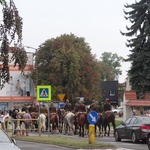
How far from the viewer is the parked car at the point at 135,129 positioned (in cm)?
2883

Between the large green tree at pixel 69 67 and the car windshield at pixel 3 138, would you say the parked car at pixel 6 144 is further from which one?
the large green tree at pixel 69 67

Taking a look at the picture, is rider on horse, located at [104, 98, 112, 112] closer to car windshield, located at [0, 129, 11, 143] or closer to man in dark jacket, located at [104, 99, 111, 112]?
man in dark jacket, located at [104, 99, 111, 112]

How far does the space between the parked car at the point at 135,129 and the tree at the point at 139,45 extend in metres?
22.4

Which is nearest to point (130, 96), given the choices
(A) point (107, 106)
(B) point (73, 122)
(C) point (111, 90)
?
(B) point (73, 122)

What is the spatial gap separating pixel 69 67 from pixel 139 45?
1180 inches

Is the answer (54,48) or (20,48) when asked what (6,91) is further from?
(20,48)

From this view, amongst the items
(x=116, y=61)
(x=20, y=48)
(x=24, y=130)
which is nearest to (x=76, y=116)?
(x=24, y=130)

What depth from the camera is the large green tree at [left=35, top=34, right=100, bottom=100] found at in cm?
8231

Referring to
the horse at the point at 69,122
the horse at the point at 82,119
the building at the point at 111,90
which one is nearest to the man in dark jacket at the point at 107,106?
the horse at the point at 82,119

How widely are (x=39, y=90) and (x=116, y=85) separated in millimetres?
103993

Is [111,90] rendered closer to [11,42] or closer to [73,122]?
[73,122]

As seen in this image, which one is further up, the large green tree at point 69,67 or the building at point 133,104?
the large green tree at point 69,67

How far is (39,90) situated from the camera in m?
31.3

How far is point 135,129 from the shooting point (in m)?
29.2
